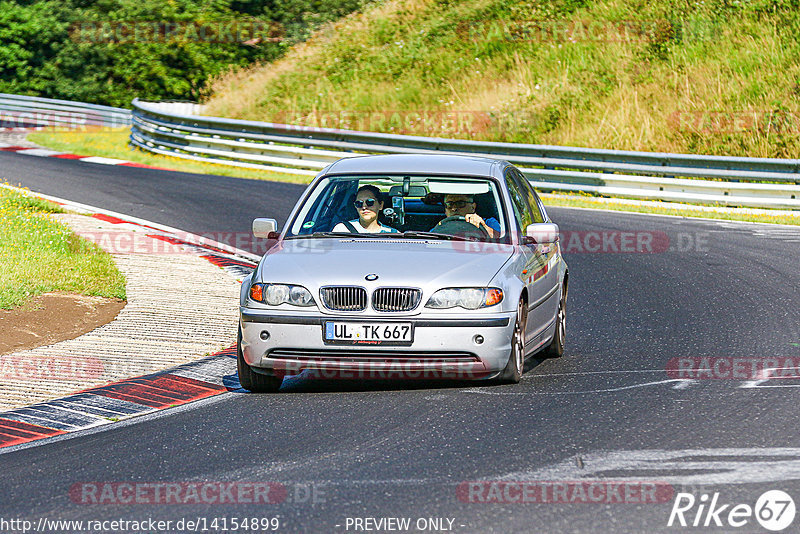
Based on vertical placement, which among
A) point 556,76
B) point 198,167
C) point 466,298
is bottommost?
point 198,167

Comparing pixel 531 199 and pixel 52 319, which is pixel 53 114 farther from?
pixel 531 199

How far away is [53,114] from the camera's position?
40.8 meters

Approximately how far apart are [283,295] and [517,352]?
5.39 ft

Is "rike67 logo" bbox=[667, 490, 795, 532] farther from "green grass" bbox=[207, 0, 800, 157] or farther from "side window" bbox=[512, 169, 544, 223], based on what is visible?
"green grass" bbox=[207, 0, 800, 157]

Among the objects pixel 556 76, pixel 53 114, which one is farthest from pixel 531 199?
pixel 53 114

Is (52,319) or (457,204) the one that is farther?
(52,319)

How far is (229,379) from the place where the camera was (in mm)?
8859

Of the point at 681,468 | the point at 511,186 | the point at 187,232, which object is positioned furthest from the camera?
the point at 187,232

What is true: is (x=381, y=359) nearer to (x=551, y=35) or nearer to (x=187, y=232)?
(x=187, y=232)

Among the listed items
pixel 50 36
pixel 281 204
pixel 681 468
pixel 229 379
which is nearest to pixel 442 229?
pixel 229 379

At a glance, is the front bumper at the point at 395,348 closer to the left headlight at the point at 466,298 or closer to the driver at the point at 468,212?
the left headlight at the point at 466,298

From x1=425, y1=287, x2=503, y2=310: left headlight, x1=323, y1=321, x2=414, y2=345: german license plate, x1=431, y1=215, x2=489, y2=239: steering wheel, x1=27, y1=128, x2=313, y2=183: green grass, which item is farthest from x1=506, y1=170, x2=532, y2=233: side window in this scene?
x1=27, y1=128, x2=313, y2=183: green grass

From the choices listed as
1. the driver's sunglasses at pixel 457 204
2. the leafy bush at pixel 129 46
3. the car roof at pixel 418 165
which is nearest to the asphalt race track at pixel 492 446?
the driver's sunglasses at pixel 457 204

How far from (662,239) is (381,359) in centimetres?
1031
